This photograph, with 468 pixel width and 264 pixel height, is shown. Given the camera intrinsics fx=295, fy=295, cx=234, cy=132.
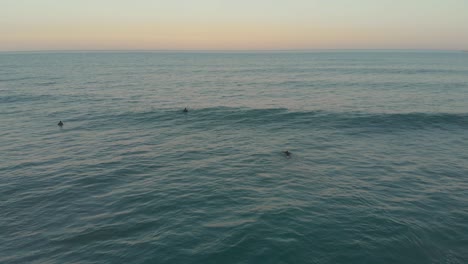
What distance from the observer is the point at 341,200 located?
2167cm

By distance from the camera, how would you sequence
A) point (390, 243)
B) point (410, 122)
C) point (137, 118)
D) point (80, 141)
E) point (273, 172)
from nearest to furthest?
point (390, 243), point (273, 172), point (80, 141), point (410, 122), point (137, 118)

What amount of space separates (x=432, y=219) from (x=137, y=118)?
1633 inches

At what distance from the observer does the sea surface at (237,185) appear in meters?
16.5

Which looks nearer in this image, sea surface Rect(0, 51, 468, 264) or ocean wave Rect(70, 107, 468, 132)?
sea surface Rect(0, 51, 468, 264)

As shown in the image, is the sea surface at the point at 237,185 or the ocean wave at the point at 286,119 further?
the ocean wave at the point at 286,119

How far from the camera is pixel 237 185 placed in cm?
Result: 2461

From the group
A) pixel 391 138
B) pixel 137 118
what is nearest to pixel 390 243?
pixel 391 138

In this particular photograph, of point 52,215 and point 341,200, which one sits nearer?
point 52,215

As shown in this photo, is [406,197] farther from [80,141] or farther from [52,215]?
[80,141]

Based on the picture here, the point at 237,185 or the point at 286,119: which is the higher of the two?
the point at 286,119

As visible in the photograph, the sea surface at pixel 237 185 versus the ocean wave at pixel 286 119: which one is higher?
the ocean wave at pixel 286 119

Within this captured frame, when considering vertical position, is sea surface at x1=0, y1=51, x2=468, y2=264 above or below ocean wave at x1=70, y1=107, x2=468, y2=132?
below

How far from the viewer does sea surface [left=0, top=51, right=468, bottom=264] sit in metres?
16.5

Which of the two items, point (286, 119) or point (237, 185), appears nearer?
point (237, 185)
